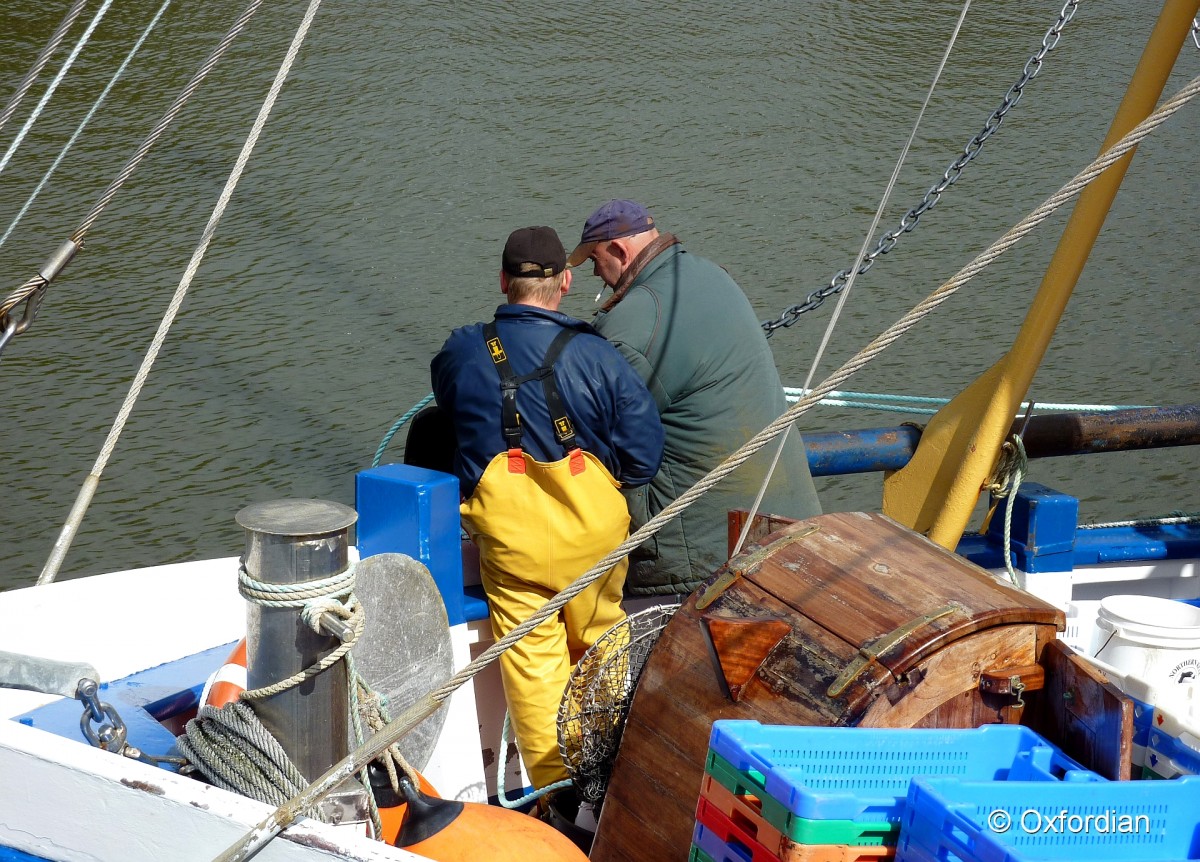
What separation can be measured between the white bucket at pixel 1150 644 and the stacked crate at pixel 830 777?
0.98m

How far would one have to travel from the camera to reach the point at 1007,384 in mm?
3748

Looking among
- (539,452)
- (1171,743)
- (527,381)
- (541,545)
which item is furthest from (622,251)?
(1171,743)

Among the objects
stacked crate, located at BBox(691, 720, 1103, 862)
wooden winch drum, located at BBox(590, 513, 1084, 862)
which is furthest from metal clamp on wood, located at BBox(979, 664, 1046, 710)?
stacked crate, located at BBox(691, 720, 1103, 862)

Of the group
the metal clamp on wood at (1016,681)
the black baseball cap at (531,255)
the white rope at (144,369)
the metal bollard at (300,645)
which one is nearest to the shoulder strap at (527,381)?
the black baseball cap at (531,255)

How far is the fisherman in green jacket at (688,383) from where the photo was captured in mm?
3482

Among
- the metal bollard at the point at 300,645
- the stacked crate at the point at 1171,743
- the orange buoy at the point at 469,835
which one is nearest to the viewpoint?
the metal bollard at the point at 300,645

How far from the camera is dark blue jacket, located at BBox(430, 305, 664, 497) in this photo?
126 inches

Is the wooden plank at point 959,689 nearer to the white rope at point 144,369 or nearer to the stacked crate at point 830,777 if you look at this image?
the stacked crate at point 830,777

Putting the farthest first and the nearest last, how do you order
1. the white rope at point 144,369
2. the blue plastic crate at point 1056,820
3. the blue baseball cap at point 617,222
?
the blue baseball cap at point 617,222 < the white rope at point 144,369 < the blue plastic crate at point 1056,820

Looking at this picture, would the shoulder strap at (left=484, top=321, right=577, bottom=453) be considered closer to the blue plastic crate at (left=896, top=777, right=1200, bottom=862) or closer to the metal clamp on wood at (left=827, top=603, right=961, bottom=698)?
the metal clamp on wood at (left=827, top=603, right=961, bottom=698)

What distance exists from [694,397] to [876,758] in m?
1.64

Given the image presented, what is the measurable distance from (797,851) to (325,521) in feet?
3.06

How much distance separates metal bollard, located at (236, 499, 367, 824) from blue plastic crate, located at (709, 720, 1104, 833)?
68 cm

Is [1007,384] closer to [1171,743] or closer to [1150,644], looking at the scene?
[1150,644]
